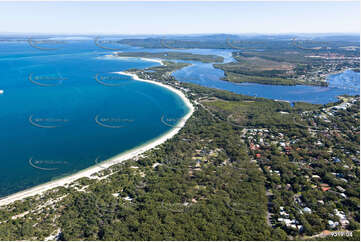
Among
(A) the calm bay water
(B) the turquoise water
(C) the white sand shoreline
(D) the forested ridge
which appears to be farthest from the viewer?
(A) the calm bay water

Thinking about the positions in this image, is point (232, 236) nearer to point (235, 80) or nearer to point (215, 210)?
point (215, 210)

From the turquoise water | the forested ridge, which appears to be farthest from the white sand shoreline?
the forested ridge

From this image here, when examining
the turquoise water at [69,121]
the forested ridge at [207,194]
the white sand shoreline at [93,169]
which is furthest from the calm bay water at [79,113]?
the forested ridge at [207,194]

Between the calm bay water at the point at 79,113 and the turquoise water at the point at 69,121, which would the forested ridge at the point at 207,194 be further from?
the calm bay water at the point at 79,113

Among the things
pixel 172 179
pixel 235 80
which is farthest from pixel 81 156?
pixel 235 80

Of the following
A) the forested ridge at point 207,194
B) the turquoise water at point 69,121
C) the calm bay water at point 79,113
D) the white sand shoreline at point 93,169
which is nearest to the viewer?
the forested ridge at point 207,194

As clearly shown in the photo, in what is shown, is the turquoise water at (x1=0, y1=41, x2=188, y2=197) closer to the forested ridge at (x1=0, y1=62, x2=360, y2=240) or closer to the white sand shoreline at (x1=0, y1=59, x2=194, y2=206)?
the white sand shoreline at (x1=0, y1=59, x2=194, y2=206)

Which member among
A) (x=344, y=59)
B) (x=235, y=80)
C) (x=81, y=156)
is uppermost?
(x=344, y=59)

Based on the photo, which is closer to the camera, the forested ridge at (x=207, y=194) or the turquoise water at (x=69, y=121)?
the forested ridge at (x=207, y=194)
